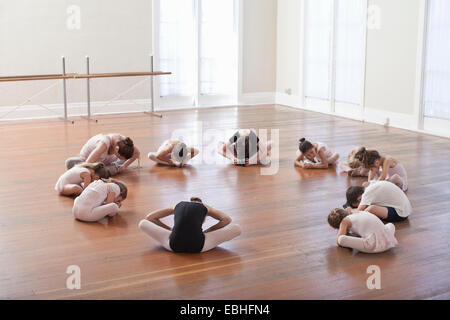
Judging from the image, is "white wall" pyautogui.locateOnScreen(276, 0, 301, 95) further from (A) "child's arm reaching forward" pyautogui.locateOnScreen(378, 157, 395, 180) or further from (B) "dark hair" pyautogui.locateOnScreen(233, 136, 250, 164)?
(A) "child's arm reaching forward" pyautogui.locateOnScreen(378, 157, 395, 180)

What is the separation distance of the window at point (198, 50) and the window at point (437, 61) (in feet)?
11.8

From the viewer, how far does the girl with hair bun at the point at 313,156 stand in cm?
562

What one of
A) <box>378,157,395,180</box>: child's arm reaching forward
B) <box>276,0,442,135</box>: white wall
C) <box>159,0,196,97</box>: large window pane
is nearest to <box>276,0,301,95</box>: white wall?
<box>276,0,442,135</box>: white wall

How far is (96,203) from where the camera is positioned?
419 cm

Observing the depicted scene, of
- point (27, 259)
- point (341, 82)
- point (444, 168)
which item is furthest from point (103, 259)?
point (341, 82)

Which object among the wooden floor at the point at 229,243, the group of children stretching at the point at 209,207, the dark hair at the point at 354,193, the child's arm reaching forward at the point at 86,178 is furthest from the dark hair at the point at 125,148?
the dark hair at the point at 354,193

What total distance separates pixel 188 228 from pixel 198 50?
659cm

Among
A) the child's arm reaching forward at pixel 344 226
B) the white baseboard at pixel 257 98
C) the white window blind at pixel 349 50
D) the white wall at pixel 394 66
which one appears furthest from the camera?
the white baseboard at pixel 257 98

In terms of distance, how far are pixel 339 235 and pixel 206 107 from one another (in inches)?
259

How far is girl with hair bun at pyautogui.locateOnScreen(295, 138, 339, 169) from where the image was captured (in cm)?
562

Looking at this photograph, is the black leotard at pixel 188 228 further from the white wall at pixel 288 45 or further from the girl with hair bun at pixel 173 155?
the white wall at pixel 288 45

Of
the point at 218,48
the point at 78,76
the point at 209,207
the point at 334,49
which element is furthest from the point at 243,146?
the point at 218,48

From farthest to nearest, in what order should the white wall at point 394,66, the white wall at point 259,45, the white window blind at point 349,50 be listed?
the white wall at point 259,45
the white window blind at point 349,50
the white wall at point 394,66
